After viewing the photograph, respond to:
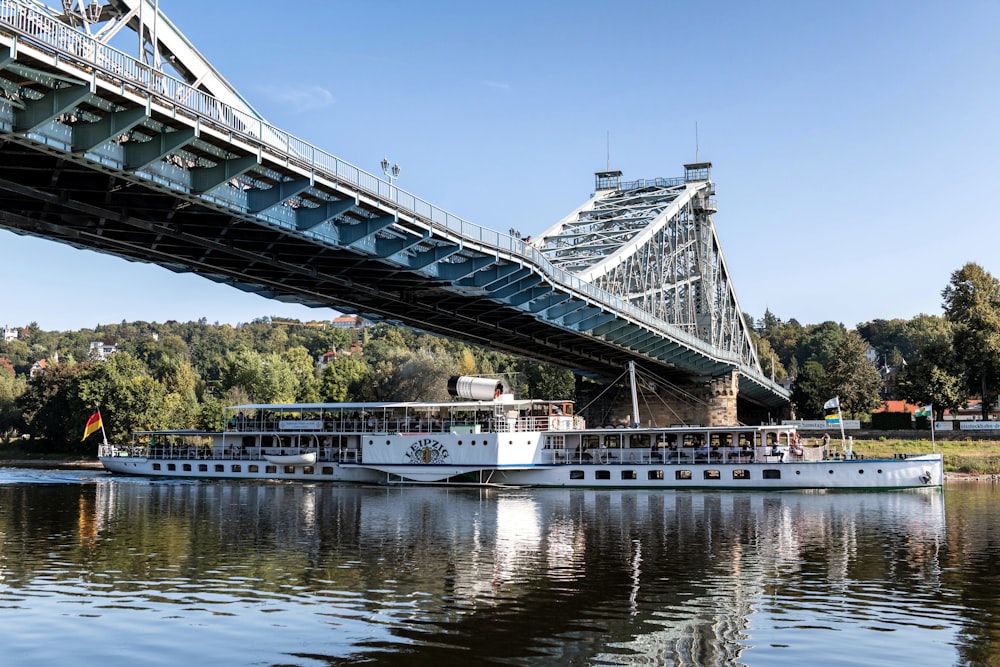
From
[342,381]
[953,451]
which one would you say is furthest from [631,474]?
[342,381]

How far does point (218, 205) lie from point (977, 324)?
283ft

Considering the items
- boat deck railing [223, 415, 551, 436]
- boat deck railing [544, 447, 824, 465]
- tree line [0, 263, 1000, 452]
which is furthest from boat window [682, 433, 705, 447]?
tree line [0, 263, 1000, 452]

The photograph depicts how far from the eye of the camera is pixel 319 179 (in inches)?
1416

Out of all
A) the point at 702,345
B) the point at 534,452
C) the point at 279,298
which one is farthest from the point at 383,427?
the point at 702,345

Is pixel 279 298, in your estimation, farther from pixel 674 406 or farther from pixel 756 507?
pixel 674 406

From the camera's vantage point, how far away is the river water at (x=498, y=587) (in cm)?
1756

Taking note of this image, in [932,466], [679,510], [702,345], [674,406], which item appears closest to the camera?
[679,510]

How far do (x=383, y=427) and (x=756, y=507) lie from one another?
94.0 ft

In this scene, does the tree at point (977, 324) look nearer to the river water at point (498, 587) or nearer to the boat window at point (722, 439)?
the boat window at point (722, 439)

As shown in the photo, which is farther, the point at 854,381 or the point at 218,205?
the point at 854,381

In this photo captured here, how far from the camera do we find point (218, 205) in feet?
110

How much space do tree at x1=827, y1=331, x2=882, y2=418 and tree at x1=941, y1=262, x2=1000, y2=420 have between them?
44.7ft

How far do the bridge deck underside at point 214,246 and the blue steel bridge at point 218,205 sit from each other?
0.10 meters

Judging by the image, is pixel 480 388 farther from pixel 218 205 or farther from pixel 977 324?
pixel 977 324
